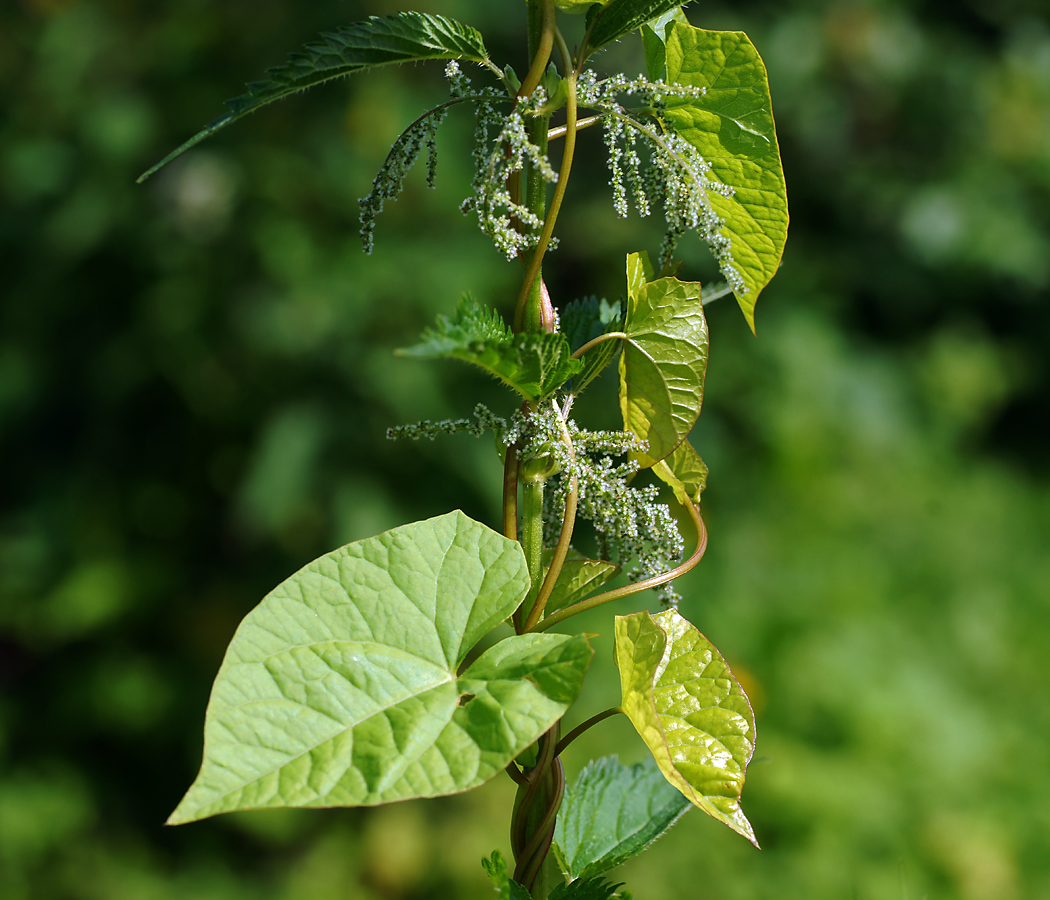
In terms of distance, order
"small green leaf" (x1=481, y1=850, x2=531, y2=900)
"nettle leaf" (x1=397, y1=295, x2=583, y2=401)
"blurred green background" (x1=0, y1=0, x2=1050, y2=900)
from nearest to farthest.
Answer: "nettle leaf" (x1=397, y1=295, x2=583, y2=401), "small green leaf" (x1=481, y1=850, x2=531, y2=900), "blurred green background" (x1=0, y1=0, x2=1050, y2=900)

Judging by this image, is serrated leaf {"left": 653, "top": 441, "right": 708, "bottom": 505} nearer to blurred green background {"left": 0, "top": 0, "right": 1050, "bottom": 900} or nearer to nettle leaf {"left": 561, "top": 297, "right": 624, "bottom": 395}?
nettle leaf {"left": 561, "top": 297, "right": 624, "bottom": 395}

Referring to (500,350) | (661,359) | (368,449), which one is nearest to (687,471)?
(661,359)

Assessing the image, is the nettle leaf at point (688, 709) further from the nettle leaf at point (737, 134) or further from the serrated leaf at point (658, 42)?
the serrated leaf at point (658, 42)

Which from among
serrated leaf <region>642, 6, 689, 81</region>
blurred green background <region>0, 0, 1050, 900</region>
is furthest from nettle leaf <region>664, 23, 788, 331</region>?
blurred green background <region>0, 0, 1050, 900</region>

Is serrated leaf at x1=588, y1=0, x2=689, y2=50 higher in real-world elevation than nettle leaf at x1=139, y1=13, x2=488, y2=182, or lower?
higher

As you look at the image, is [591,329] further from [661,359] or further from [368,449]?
[368,449]
